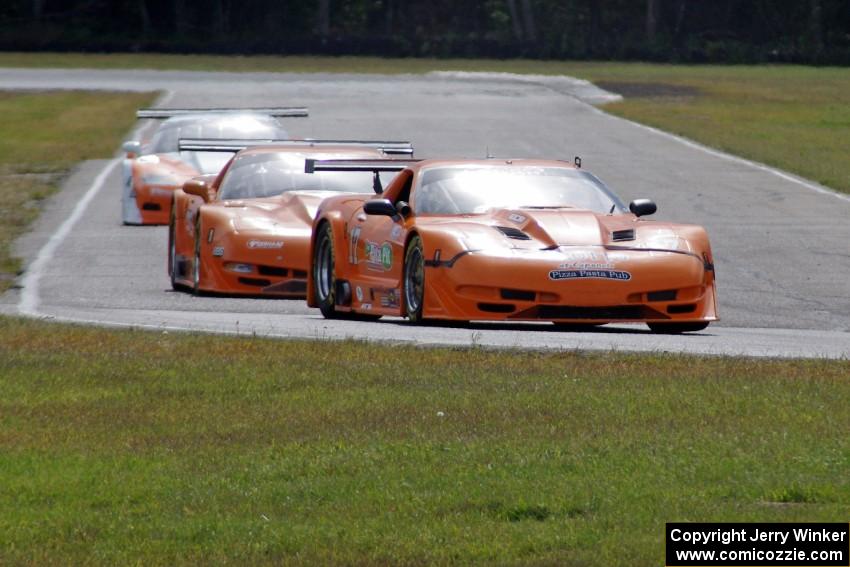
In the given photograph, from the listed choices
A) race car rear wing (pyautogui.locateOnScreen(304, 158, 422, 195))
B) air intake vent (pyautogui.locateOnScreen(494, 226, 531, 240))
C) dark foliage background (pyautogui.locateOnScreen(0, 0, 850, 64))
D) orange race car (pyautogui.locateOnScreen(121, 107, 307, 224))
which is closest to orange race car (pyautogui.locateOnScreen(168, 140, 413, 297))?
race car rear wing (pyautogui.locateOnScreen(304, 158, 422, 195))

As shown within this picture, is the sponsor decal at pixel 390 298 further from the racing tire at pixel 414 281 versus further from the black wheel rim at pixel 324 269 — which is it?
the black wheel rim at pixel 324 269

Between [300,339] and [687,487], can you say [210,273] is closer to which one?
[300,339]

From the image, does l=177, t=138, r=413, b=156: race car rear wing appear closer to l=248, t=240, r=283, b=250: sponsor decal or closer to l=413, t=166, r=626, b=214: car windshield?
l=248, t=240, r=283, b=250: sponsor decal

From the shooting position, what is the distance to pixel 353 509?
6055 mm

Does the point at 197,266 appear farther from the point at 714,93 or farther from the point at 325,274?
the point at 714,93

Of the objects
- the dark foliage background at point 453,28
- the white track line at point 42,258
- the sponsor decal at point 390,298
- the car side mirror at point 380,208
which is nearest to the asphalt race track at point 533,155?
the white track line at point 42,258

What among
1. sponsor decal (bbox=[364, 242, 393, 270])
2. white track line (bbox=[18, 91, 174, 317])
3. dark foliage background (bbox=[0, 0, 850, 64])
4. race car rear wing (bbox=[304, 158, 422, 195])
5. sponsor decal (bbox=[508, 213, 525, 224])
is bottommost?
dark foliage background (bbox=[0, 0, 850, 64])

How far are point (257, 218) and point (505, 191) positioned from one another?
3147mm

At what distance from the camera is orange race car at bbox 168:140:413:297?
48.4 feet

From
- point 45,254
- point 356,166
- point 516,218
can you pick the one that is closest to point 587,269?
point 516,218

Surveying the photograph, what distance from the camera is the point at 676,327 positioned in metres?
12.0

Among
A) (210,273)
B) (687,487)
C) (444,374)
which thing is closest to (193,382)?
(444,374)

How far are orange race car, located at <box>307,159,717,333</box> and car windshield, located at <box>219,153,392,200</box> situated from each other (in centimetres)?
268

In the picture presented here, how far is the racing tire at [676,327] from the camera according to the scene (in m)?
11.9
